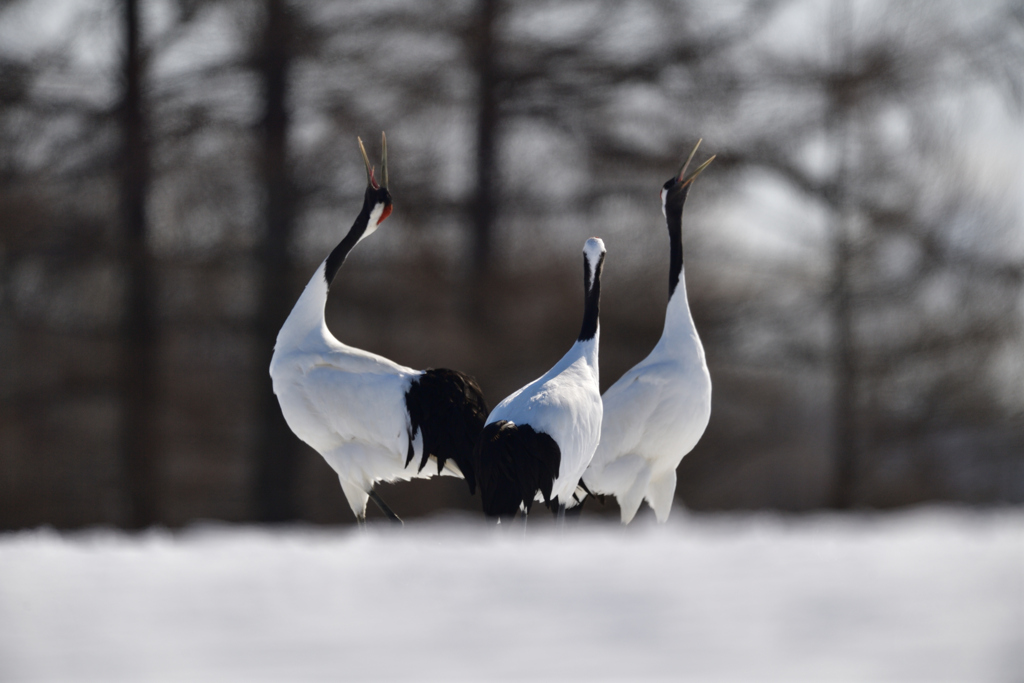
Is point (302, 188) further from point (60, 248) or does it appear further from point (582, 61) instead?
point (582, 61)

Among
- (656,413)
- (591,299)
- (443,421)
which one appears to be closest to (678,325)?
(656,413)

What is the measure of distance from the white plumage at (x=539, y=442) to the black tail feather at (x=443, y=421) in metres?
0.55

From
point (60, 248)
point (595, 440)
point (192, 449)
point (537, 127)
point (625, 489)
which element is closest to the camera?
point (595, 440)

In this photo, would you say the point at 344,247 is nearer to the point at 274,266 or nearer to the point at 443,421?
the point at 443,421

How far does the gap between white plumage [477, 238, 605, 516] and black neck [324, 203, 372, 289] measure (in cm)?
128

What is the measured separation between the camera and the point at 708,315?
33.7 ft

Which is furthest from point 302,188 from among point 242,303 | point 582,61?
point 582,61

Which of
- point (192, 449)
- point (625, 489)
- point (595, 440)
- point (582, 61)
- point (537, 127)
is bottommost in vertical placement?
point (192, 449)

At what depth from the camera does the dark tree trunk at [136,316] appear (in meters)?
9.43

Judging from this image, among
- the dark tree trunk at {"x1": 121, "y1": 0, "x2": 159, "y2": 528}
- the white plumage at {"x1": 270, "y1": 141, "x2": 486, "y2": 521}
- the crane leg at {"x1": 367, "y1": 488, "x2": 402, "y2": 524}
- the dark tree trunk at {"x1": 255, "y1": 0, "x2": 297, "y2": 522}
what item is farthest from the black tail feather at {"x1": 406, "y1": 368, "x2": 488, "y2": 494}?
the dark tree trunk at {"x1": 121, "y1": 0, "x2": 159, "y2": 528}

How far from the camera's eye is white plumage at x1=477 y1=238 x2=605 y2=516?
3.55 metres

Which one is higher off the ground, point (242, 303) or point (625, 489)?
point (242, 303)

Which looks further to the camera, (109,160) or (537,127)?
(537,127)

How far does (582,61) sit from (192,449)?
18.0 feet
